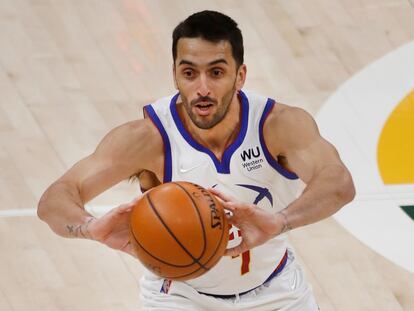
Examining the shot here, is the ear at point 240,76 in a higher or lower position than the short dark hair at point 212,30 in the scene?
lower

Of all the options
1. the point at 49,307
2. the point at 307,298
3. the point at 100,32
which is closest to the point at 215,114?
the point at 307,298

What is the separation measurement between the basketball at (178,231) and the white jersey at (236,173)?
2.58 ft

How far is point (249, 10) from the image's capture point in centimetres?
945

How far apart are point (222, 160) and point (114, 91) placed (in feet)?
10.9

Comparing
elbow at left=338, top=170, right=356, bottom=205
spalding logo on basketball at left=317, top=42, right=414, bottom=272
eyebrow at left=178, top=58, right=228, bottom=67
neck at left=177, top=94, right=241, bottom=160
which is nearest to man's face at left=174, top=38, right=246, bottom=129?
eyebrow at left=178, top=58, right=228, bottom=67

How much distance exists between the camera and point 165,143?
5465 mm

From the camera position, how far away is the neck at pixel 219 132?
548 centimetres

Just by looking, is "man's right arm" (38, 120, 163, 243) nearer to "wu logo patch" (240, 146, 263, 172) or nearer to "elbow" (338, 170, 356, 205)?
"wu logo patch" (240, 146, 263, 172)

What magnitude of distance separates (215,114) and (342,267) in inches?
101

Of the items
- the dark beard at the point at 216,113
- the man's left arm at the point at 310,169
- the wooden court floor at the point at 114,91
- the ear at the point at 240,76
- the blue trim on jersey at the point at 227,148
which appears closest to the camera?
the man's left arm at the point at 310,169

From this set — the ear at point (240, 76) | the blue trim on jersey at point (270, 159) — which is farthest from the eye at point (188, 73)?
the blue trim on jersey at point (270, 159)

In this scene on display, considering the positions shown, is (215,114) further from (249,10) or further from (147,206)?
(249,10)

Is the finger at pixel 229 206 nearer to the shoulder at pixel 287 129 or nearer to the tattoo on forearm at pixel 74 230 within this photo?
the tattoo on forearm at pixel 74 230

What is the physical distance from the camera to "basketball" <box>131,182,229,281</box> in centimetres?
448
